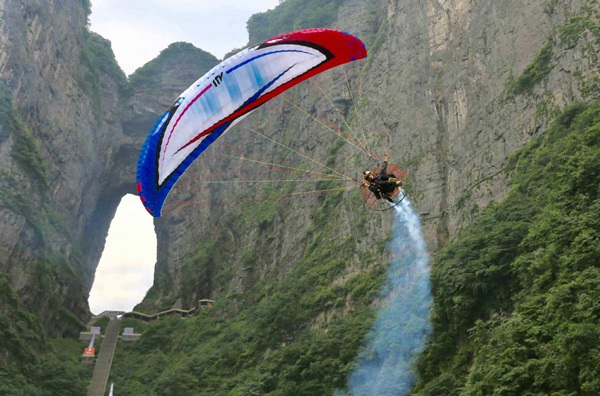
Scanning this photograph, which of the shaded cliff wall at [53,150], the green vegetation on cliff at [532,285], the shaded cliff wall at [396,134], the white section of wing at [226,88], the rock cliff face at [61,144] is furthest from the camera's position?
the rock cliff face at [61,144]

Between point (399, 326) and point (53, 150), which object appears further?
point (53, 150)

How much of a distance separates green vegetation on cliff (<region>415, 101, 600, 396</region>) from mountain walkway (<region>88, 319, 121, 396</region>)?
1774cm

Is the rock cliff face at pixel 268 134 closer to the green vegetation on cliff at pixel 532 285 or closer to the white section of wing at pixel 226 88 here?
the green vegetation on cliff at pixel 532 285

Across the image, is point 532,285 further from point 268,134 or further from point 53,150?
point 53,150

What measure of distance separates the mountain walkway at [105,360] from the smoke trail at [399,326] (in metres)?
14.5

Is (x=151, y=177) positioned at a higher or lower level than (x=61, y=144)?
lower

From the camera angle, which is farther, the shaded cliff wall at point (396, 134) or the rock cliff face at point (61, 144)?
the rock cliff face at point (61, 144)

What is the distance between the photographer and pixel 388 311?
2467cm

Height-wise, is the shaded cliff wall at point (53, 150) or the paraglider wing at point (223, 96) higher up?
the shaded cliff wall at point (53, 150)

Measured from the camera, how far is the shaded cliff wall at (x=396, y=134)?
86.5 feet

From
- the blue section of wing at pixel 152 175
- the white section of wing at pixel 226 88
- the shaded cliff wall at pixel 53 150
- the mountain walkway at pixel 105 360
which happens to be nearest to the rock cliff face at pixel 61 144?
the shaded cliff wall at pixel 53 150

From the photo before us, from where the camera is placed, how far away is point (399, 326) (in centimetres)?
2252

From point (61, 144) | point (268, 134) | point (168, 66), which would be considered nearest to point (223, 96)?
point (268, 134)

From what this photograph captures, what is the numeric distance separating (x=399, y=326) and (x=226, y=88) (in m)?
10.8
